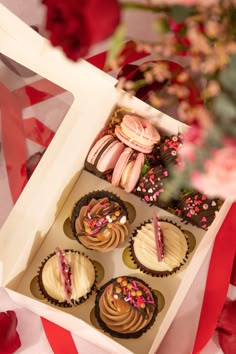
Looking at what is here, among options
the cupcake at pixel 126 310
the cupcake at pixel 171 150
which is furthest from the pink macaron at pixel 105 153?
the cupcake at pixel 126 310

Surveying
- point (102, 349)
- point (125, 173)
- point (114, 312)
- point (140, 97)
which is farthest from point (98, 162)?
point (102, 349)

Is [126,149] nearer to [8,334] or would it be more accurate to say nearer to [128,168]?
[128,168]

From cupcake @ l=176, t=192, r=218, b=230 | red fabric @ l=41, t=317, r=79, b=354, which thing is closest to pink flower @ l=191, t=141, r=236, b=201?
cupcake @ l=176, t=192, r=218, b=230

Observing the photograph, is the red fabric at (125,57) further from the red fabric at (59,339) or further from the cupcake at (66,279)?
the red fabric at (59,339)

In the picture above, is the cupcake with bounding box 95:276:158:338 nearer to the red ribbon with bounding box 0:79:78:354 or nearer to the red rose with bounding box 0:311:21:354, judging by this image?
the red rose with bounding box 0:311:21:354

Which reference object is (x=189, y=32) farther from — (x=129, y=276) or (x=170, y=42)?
(x=129, y=276)

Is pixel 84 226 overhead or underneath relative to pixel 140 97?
underneath
